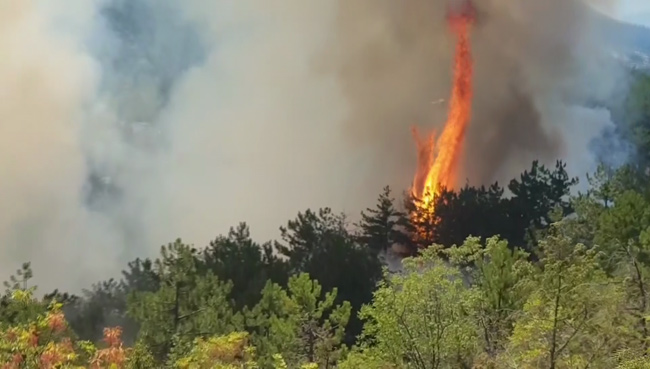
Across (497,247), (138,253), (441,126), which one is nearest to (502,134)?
(441,126)

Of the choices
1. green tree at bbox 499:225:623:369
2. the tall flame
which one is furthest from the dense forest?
the tall flame

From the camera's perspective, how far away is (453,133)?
1638 inches

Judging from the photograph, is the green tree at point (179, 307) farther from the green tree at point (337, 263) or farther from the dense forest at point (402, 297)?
the green tree at point (337, 263)

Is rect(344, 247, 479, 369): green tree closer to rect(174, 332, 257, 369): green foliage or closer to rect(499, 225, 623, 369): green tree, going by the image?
rect(174, 332, 257, 369): green foliage

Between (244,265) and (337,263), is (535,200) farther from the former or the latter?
(244,265)

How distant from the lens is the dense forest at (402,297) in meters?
8.70

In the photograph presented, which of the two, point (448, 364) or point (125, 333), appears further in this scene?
point (125, 333)

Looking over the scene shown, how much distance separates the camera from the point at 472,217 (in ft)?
98.6

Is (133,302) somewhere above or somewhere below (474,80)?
below

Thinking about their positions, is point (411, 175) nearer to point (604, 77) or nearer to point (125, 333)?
point (604, 77)

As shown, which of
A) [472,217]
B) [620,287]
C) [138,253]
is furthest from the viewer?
[138,253]

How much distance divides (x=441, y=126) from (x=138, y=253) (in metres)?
18.8

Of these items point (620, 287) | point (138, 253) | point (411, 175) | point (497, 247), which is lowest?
point (620, 287)

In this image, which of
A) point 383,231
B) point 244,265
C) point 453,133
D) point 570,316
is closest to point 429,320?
point 570,316
